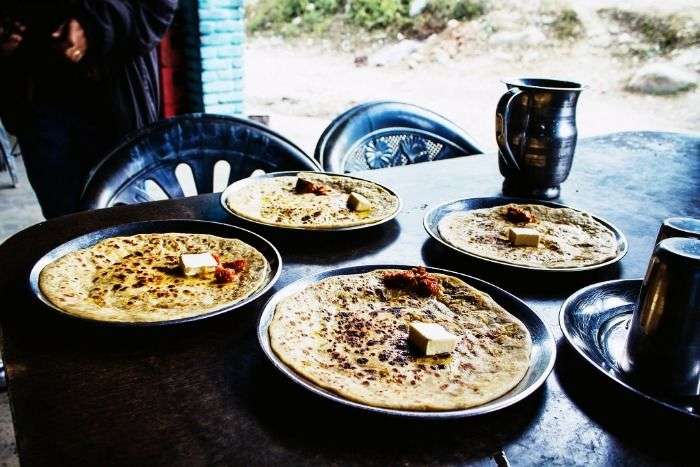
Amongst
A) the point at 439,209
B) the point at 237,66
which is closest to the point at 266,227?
the point at 439,209

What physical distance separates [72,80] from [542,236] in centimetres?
196

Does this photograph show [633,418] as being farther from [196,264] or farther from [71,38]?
[71,38]

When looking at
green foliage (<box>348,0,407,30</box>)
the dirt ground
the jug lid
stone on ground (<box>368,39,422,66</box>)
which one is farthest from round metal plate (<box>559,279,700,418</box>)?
green foliage (<box>348,0,407,30</box>)

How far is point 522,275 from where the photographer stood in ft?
4.18

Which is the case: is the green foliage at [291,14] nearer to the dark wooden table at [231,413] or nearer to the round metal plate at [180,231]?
the round metal plate at [180,231]

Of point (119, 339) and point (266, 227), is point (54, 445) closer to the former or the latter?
point (119, 339)

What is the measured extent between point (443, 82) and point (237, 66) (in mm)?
5642

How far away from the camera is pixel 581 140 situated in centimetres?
250

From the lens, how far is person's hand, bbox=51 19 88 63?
2129 millimetres

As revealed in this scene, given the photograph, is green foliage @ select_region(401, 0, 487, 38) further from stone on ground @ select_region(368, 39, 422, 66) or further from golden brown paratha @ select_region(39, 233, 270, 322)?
golden brown paratha @ select_region(39, 233, 270, 322)

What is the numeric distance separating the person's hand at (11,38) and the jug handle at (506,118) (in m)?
1.79

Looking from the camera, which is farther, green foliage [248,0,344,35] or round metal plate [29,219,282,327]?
green foliage [248,0,344,35]

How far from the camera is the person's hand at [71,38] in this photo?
2129mm

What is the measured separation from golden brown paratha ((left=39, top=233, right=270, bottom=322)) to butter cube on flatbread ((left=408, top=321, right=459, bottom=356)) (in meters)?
0.33
